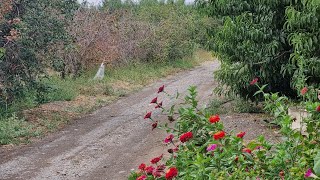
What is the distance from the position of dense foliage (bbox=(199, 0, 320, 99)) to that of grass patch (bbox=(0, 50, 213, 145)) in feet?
13.4

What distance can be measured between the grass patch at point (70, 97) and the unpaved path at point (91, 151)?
0.47 meters

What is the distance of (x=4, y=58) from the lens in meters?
9.99

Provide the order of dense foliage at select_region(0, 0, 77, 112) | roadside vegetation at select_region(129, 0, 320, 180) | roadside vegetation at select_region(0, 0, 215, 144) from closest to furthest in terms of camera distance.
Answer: roadside vegetation at select_region(129, 0, 320, 180)
dense foliage at select_region(0, 0, 77, 112)
roadside vegetation at select_region(0, 0, 215, 144)

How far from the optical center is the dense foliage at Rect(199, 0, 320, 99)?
764 cm

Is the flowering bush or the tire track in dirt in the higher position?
the flowering bush

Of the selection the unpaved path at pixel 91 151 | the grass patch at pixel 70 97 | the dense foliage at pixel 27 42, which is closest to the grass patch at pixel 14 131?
the grass patch at pixel 70 97

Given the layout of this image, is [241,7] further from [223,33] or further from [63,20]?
[63,20]

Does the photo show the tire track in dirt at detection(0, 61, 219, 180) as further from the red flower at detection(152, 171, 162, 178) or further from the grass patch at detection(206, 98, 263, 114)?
the red flower at detection(152, 171, 162, 178)

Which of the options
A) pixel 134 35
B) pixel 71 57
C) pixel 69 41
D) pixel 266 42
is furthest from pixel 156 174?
pixel 134 35

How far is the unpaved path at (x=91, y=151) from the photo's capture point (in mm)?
6898

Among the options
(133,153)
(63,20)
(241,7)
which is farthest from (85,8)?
(133,153)

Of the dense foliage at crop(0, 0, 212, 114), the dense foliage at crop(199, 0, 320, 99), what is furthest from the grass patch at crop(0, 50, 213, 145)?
the dense foliage at crop(199, 0, 320, 99)

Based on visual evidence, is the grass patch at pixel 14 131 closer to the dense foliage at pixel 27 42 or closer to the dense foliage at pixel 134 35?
the dense foliage at pixel 27 42

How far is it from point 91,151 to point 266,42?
3857mm
